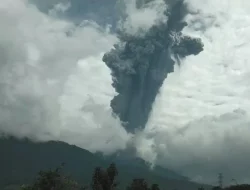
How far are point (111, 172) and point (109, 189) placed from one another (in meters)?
3.16

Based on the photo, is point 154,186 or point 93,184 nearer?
point 93,184

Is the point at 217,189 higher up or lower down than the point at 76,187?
higher up

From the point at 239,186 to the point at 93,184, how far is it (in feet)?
146

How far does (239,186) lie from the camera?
10681cm

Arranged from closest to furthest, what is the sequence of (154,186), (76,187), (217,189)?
(76,187), (154,186), (217,189)

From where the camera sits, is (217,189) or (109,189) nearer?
(109,189)

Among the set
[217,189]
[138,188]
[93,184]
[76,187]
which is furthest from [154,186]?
[217,189]

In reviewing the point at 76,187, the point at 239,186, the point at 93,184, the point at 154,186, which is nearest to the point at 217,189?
the point at 239,186

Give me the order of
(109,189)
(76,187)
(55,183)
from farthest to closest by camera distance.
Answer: (76,187) → (55,183) → (109,189)

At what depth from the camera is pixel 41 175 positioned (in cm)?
8588

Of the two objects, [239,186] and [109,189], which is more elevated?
[239,186]

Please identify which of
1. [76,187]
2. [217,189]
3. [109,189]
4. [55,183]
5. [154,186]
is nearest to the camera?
[109,189]

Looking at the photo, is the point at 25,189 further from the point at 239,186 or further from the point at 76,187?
the point at 239,186

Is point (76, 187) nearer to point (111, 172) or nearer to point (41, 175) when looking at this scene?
point (41, 175)
